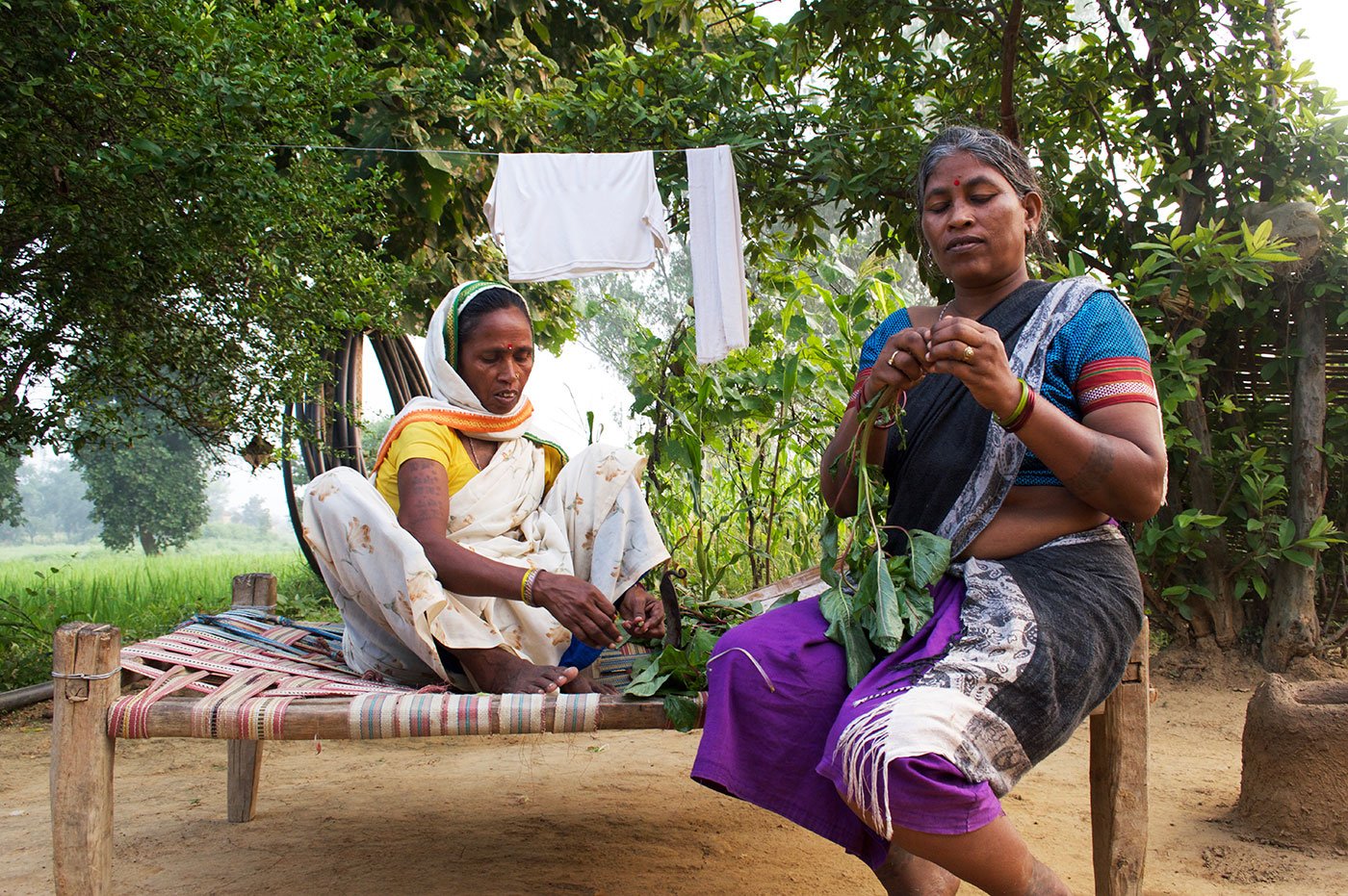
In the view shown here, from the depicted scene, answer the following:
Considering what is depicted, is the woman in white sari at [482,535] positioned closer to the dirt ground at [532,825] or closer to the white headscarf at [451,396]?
the white headscarf at [451,396]

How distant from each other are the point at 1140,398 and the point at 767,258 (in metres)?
4.38

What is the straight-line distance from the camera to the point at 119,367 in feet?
16.1

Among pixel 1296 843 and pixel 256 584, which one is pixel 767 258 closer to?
pixel 256 584

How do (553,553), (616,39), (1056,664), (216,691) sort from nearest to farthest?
(1056,664) → (216,691) → (553,553) → (616,39)

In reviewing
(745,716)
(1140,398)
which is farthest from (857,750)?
(1140,398)

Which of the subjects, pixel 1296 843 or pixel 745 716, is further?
pixel 1296 843

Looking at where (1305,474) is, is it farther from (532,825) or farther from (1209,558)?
(532,825)

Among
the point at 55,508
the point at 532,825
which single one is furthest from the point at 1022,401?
the point at 55,508

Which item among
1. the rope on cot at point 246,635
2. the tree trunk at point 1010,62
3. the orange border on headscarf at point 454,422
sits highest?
the tree trunk at point 1010,62

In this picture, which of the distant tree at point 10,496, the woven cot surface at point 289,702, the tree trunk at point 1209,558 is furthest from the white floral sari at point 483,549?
the distant tree at point 10,496

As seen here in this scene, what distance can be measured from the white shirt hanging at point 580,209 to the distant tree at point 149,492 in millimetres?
19461

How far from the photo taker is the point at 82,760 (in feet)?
7.41

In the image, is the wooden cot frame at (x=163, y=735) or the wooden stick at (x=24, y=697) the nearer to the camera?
the wooden cot frame at (x=163, y=735)

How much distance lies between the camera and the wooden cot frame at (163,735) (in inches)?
87.8
